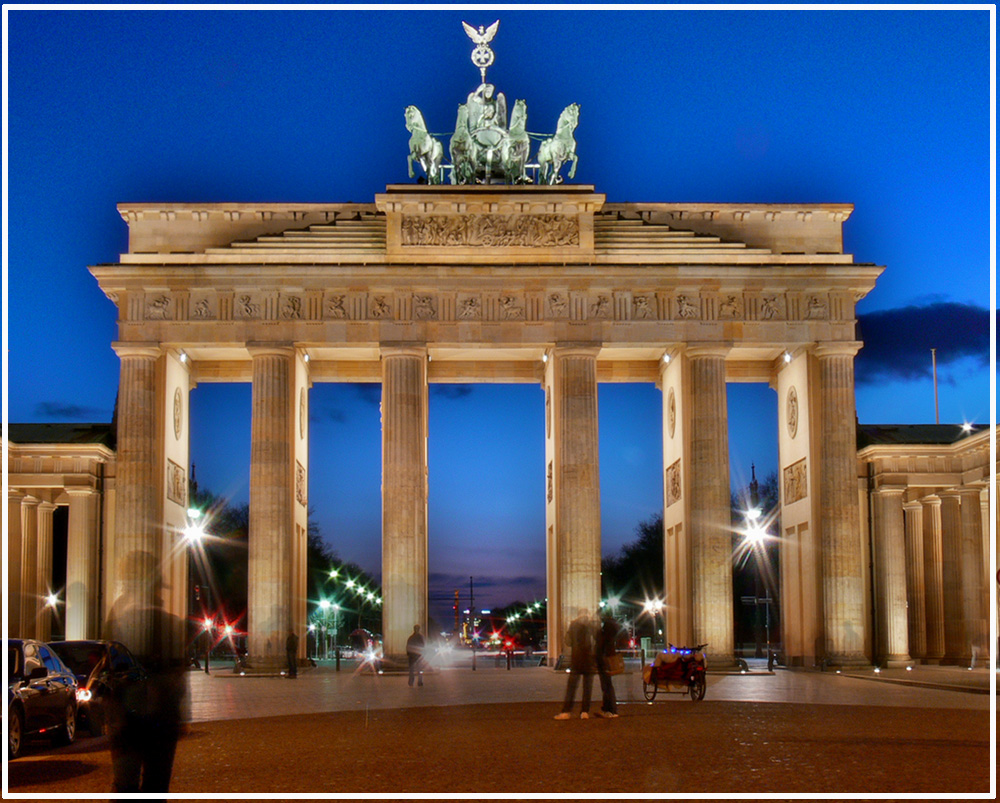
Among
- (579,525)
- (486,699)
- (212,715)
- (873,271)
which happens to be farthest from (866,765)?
(873,271)

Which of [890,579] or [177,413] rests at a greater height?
[177,413]

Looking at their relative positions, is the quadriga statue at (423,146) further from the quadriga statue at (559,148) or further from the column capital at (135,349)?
the column capital at (135,349)

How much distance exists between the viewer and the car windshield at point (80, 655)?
2473 centimetres

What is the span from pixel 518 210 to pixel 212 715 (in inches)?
1154

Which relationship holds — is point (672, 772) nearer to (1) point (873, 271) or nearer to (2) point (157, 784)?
(2) point (157, 784)

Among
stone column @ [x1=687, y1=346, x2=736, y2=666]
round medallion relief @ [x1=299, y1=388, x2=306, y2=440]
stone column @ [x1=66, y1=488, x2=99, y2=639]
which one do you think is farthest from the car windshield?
stone column @ [x1=687, y1=346, x2=736, y2=666]

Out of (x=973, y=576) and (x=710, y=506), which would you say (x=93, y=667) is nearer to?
(x=710, y=506)

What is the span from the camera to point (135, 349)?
49625mm

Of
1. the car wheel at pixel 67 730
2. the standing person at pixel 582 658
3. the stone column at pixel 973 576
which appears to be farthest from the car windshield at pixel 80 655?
the stone column at pixel 973 576

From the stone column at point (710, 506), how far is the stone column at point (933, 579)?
10564mm

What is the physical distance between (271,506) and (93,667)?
84.6 feet

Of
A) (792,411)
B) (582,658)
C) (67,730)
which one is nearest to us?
(67,730)

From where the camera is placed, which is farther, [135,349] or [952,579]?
[952,579]

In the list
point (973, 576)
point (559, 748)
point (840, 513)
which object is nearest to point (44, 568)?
point (840, 513)
